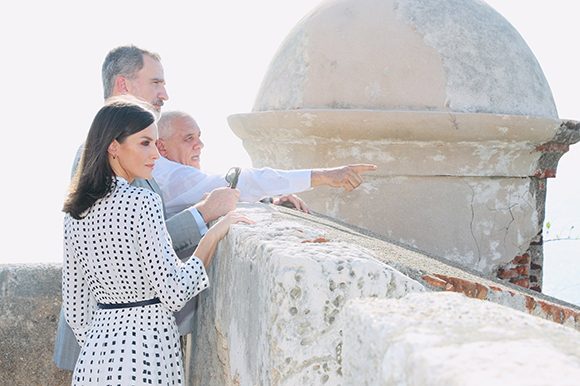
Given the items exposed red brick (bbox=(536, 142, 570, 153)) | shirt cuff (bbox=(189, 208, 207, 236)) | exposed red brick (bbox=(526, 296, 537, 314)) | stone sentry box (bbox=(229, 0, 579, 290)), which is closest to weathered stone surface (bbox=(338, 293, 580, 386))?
shirt cuff (bbox=(189, 208, 207, 236))

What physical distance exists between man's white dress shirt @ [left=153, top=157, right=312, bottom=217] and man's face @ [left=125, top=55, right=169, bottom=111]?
0.32 meters

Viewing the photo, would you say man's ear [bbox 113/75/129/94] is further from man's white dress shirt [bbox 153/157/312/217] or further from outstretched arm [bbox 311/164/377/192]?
outstretched arm [bbox 311/164/377/192]

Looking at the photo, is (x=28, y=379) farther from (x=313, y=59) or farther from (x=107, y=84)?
(x=313, y=59)

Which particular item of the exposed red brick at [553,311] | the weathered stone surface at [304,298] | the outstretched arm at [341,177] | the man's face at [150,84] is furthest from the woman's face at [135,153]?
the exposed red brick at [553,311]

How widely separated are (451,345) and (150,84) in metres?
2.76

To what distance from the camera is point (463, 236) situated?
6.02 m

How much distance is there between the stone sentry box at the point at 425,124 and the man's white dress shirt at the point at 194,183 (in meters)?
2.04

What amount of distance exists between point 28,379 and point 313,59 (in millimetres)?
3203

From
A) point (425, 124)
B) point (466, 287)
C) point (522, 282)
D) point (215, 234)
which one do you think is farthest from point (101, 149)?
point (522, 282)

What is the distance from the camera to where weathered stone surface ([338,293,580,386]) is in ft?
3.46

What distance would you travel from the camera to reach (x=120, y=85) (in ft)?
12.0

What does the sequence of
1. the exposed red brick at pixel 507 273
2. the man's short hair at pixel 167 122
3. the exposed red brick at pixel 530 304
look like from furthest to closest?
1. the exposed red brick at pixel 507 273
2. the exposed red brick at pixel 530 304
3. the man's short hair at pixel 167 122

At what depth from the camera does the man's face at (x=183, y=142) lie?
3.58 meters

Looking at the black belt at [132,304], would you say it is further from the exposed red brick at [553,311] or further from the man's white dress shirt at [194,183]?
the exposed red brick at [553,311]
